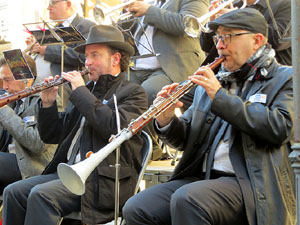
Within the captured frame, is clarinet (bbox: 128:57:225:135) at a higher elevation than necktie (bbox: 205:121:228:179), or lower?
higher

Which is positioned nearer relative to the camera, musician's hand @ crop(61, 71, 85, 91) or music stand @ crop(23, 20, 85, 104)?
musician's hand @ crop(61, 71, 85, 91)

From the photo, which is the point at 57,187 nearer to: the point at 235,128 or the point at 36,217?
the point at 36,217

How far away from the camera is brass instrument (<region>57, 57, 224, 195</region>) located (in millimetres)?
3145

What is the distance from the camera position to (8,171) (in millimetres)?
5176

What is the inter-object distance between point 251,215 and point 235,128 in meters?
0.58

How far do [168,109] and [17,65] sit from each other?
2.13m

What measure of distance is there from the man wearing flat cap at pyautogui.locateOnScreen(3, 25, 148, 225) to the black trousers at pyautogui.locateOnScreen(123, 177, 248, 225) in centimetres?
66

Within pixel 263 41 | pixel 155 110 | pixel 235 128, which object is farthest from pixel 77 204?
pixel 263 41

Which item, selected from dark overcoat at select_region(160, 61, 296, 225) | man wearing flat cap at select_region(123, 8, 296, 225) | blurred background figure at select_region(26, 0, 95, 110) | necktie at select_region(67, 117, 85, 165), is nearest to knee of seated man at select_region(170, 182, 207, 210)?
man wearing flat cap at select_region(123, 8, 296, 225)

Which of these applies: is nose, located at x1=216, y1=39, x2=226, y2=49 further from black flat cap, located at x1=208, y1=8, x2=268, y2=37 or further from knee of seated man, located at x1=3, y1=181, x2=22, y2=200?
knee of seated man, located at x1=3, y1=181, x2=22, y2=200

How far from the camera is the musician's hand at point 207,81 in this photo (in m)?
3.34

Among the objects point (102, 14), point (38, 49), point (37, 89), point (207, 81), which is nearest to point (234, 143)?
point (207, 81)

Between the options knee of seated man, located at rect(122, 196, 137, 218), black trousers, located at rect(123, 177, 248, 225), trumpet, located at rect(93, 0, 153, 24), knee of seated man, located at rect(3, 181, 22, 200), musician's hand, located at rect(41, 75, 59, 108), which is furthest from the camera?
trumpet, located at rect(93, 0, 153, 24)

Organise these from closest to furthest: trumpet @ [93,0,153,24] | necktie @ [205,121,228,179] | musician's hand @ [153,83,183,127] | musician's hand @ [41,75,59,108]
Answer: necktie @ [205,121,228,179] → musician's hand @ [153,83,183,127] → musician's hand @ [41,75,59,108] → trumpet @ [93,0,153,24]
